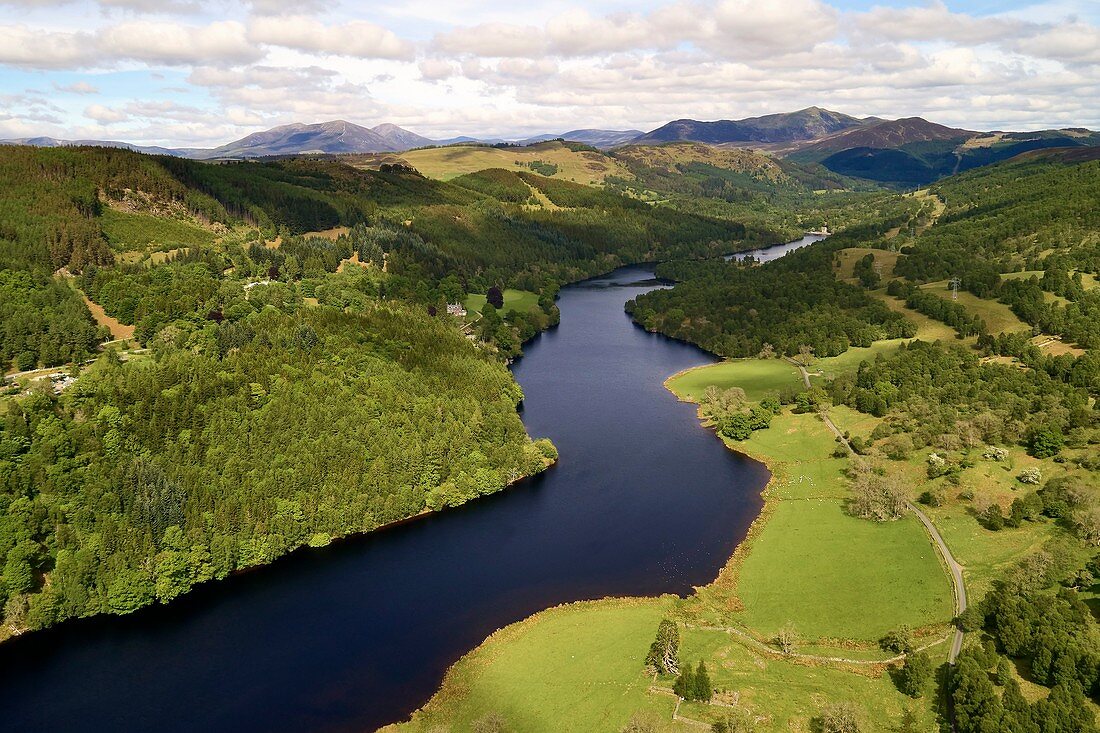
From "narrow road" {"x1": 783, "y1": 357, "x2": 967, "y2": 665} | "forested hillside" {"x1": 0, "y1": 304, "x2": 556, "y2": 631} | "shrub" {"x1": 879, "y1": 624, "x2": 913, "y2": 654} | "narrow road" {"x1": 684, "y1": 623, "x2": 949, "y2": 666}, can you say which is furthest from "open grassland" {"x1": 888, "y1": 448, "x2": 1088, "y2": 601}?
"forested hillside" {"x1": 0, "y1": 304, "x2": 556, "y2": 631}

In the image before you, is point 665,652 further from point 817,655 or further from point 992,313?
point 992,313

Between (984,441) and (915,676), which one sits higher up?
(984,441)

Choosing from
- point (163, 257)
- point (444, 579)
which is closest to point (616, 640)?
point (444, 579)

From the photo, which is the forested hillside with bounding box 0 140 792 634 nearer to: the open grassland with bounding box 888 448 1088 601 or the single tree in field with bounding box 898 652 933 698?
the open grassland with bounding box 888 448 1088 601

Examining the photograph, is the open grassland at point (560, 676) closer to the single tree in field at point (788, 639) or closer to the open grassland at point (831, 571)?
the single tree in field at point (788, 639)

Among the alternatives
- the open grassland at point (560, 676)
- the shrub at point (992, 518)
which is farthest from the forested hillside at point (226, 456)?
the shrub at point (992, 518)

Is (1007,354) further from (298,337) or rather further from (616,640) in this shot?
(298,337)

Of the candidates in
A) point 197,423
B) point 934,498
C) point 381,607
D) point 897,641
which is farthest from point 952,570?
point 197,423
